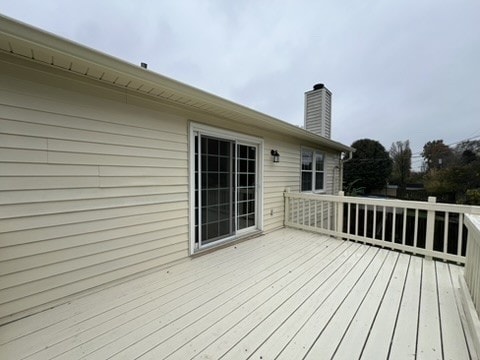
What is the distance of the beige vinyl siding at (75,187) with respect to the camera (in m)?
1.81

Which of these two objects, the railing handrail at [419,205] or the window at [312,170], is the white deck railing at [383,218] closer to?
the railing handrail at [419,205]

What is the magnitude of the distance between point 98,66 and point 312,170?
570 cm

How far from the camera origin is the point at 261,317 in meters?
1.83

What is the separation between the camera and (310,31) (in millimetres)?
6117

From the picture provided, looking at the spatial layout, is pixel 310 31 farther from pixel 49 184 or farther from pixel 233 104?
pixel 49 184

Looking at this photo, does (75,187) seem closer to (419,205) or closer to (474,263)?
(474,263)

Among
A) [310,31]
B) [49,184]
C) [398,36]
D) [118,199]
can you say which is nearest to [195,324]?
[118,199]

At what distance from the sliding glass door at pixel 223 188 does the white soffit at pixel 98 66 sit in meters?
0.63

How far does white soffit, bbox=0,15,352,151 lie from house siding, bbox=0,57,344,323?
131 millimetres

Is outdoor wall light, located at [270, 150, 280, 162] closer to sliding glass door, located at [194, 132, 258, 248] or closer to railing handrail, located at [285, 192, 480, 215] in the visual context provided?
sliding glass door, located at [194, 132, 258, 248]

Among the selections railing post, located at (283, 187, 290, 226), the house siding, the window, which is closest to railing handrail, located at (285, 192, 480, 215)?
railing post, located at (283, 187, 290, 226)

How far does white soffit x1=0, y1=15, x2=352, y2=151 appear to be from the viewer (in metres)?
1.52

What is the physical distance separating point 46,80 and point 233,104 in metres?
2.03

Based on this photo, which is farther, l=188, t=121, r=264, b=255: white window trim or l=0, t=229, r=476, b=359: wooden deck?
l=188, t=121, r=264, b=255: white window trim
